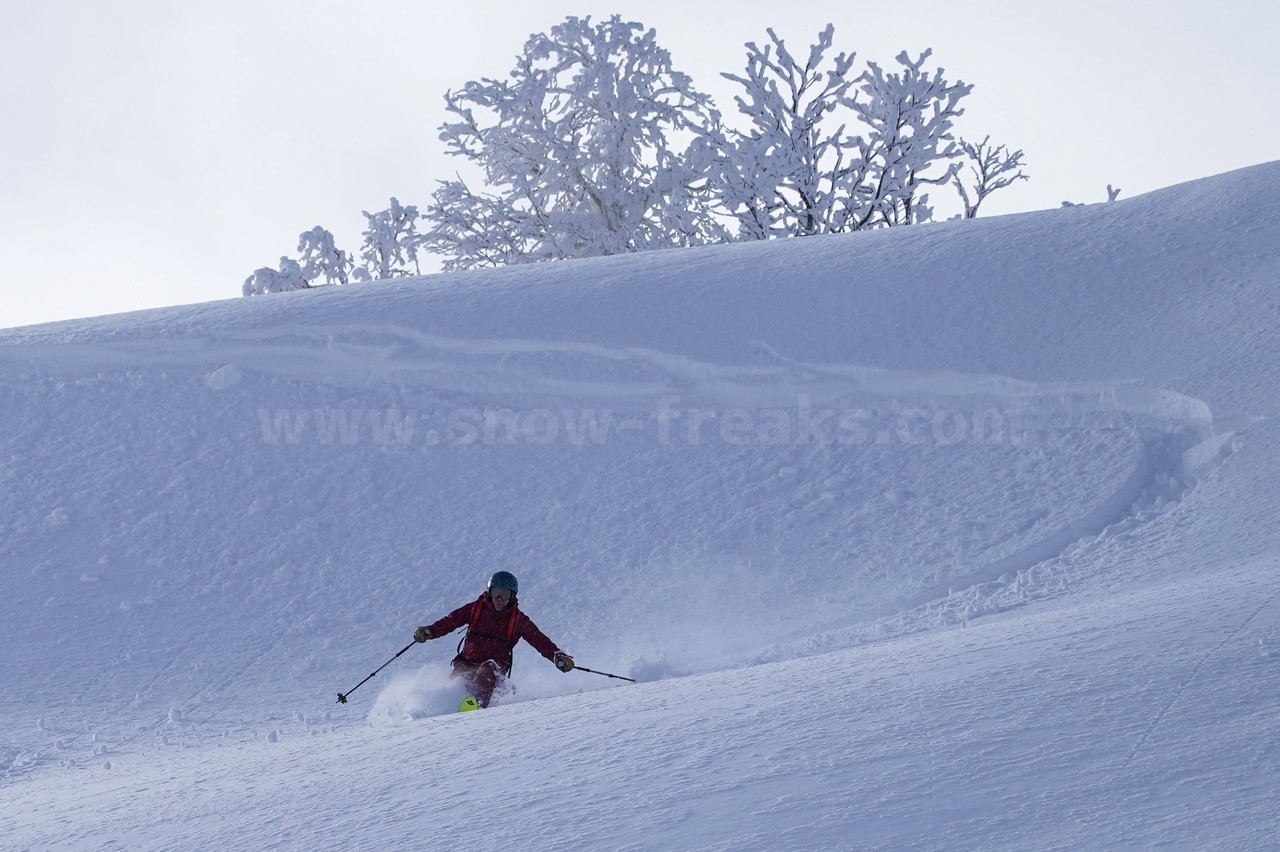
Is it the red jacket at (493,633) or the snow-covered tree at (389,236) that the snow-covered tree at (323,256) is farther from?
the red jacket at (493,633)

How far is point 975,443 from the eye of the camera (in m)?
9.59

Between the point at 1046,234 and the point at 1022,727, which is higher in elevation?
the point at 1046,234

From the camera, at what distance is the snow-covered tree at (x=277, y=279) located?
1021 inches

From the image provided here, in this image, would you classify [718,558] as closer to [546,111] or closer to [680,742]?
[680,742]

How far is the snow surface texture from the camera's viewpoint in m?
3.44

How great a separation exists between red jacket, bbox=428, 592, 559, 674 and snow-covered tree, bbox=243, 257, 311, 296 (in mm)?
20423

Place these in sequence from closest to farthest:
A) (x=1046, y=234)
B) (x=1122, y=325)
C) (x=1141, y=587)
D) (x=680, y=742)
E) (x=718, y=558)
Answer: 1. (x=680, y=742)
2. (x=1141, y=587)
3. (x=718, y=558)
4. (x=1122, y=325)
5. (x=1046, y=234)

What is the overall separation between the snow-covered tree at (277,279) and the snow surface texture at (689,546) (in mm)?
12607

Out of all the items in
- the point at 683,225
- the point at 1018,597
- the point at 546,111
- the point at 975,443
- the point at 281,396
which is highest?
the point at 546,111

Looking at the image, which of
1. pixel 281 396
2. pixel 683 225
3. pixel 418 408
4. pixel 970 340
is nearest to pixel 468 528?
pixel 418 408

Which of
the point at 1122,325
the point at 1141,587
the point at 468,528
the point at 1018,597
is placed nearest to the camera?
the point at 1141,587

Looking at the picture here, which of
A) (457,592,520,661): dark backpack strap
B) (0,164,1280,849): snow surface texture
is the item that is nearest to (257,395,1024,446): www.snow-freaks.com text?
(0,164,1280,849): snow surface texture

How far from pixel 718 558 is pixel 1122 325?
456cm

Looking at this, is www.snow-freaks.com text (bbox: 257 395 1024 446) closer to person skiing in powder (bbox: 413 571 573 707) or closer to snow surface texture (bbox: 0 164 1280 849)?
snow surface texture (bbox: 0 164 1280 849)
